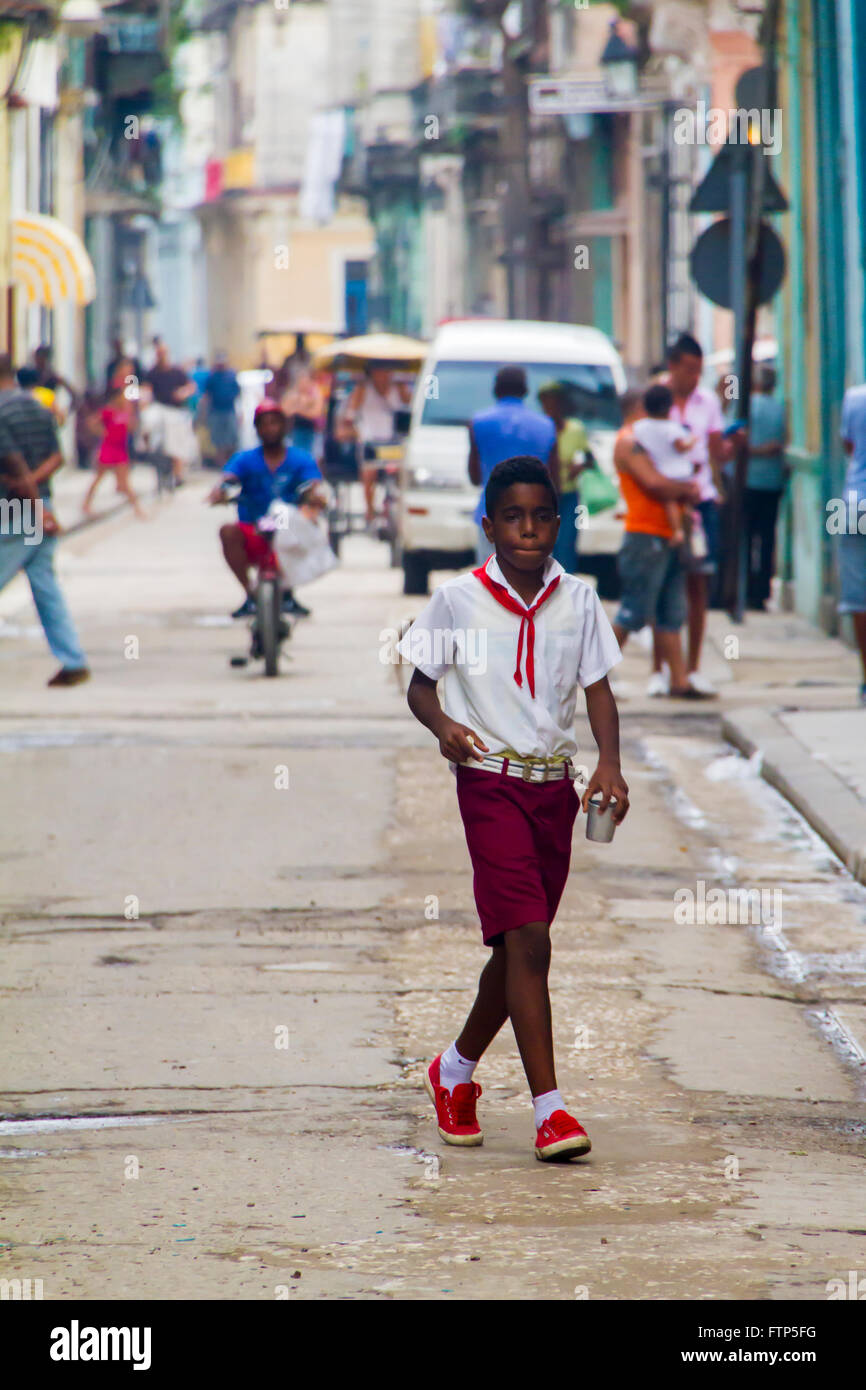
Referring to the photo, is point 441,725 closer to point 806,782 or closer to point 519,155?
point 806,782

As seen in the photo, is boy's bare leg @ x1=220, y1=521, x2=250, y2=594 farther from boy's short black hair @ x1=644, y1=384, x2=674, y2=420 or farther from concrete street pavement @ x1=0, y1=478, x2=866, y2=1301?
boy's short black hair @ x1=644, y1=384, x2=674, y2=420

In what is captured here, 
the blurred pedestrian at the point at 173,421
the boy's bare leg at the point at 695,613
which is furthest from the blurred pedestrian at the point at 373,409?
the boy's bare leg at the point at 695,613

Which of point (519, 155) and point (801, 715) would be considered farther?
point (519, 155)

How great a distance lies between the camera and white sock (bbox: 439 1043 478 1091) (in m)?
5.63

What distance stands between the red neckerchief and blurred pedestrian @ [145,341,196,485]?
28.2m

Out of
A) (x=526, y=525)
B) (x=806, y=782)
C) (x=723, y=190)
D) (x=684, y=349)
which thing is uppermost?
(x=723, y=190)

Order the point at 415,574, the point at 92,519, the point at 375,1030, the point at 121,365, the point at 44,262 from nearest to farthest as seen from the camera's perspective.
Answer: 1. the point at 375,1030
2. the point at 415,574
3. the point at 92,519
4. the point at 44,262
5. the point at 121,365

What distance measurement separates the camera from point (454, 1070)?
18.5ft

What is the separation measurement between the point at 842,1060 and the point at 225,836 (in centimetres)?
359

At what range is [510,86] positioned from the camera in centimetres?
4062

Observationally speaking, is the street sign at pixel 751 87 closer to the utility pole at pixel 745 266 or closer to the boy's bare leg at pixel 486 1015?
the utility pole at pixel 745 266

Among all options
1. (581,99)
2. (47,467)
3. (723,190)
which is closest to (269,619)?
(47,467)

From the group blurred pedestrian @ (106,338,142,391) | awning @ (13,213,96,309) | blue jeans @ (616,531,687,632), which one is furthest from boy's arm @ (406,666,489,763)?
awning @ (13,213,96,309)

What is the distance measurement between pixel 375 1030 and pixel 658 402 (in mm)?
6777
